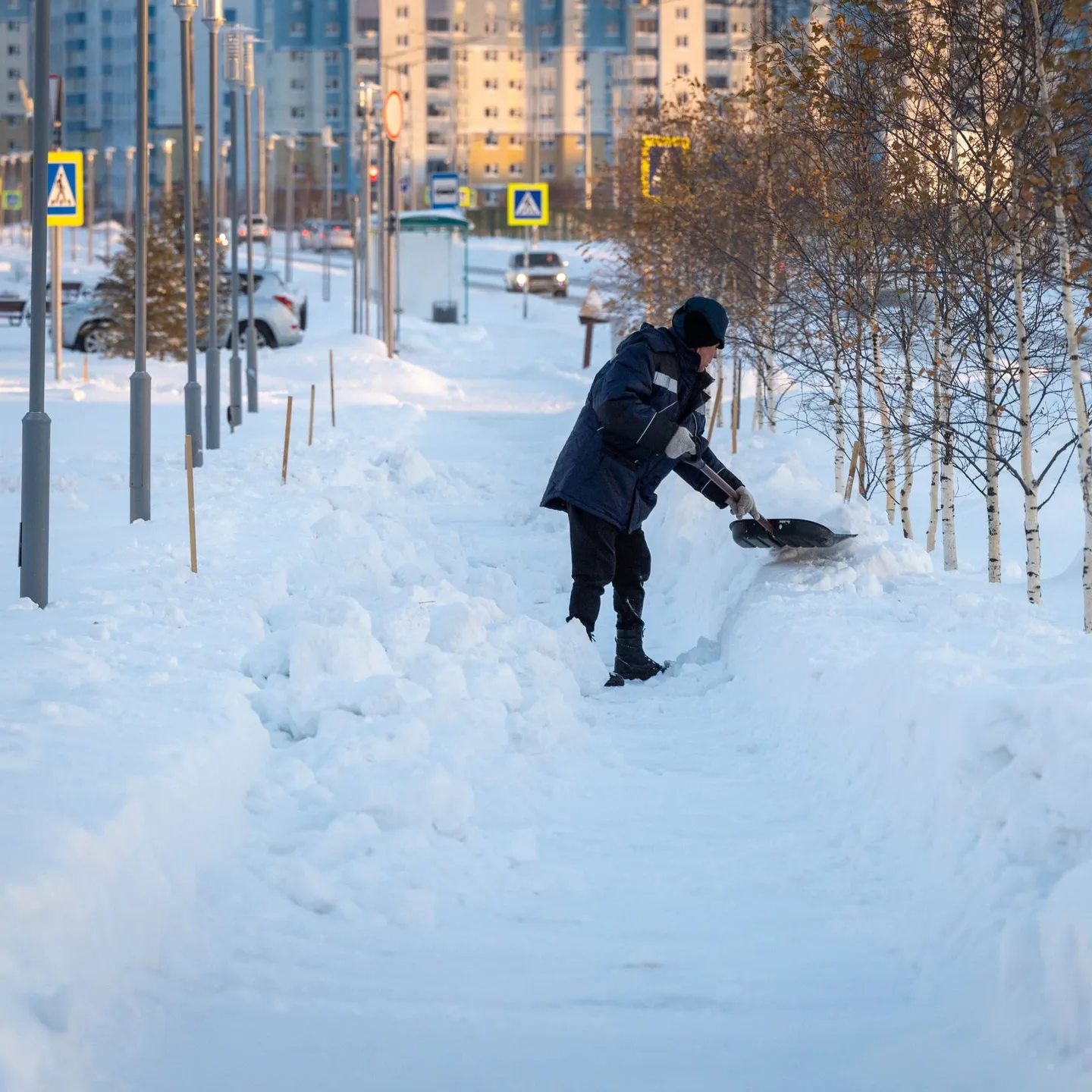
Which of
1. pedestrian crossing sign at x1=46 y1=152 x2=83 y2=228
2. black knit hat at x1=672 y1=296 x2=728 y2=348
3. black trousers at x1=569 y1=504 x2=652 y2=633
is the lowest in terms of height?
black trousers at x1=569 y1=504 x2=652 y2=633

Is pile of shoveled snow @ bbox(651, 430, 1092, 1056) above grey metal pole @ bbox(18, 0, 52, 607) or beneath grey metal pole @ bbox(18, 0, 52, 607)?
beneath

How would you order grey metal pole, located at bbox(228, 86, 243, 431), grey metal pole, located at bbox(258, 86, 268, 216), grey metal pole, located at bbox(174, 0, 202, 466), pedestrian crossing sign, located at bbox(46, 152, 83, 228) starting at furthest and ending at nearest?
grey metal pole, located at bbox(258, 86, 268, 216), pedestrian crossing sign, located at bbox(46, 152, 83, 228), grey metal pole, located at bbox(228, 86, 243, 431), grey metal pole, located at bbox(174, 0, 202, 466)

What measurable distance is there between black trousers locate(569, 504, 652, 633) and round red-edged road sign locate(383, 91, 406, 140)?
2206 centimetres

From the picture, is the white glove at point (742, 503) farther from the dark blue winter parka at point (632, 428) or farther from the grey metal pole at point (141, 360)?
the grey metal pole at point (141, 360)

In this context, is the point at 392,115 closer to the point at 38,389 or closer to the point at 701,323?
the point at 38,389

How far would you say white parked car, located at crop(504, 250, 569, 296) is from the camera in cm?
5766

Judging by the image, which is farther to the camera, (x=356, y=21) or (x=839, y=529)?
(x=356, y=21)

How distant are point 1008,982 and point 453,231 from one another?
40.2 m

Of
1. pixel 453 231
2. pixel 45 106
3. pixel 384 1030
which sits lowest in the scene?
pixel 384 1030

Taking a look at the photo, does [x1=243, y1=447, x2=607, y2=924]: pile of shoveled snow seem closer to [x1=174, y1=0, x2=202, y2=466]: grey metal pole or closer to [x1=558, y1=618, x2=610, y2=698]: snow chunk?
[x1=558, y1=618, x2=610, y2=698]: snow chunk

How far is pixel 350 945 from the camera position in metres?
4.16

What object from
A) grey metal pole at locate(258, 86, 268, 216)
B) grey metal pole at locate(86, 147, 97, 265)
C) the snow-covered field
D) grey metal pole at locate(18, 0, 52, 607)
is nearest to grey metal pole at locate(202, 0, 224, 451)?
the snow-covered field

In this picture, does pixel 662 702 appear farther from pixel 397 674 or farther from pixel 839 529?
pixel 839 529

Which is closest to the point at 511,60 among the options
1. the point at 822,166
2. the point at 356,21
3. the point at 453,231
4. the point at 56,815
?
the point at 356,21
